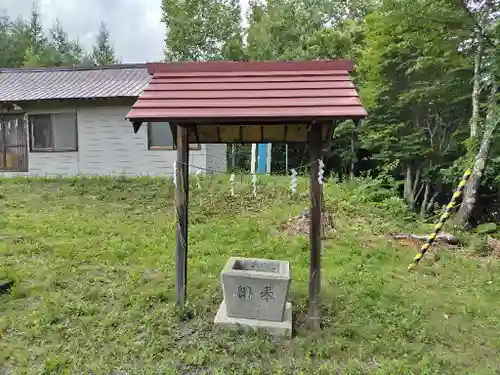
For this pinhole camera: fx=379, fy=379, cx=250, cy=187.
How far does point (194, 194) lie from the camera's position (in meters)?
8.23

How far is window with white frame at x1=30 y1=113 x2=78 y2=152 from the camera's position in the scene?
1020 cm

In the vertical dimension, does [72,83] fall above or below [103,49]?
below

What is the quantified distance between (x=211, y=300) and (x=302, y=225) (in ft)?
9.66

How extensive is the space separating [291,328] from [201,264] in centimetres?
180

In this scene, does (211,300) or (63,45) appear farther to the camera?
(63,45)

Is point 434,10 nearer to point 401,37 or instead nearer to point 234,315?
point 401,37

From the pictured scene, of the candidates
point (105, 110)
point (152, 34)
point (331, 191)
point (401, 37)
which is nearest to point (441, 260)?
point (331, 191)

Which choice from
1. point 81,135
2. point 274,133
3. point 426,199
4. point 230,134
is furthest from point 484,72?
point 81,135

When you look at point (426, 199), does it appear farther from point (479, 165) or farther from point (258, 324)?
point (258, 324)

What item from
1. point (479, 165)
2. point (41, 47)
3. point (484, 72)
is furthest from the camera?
point (41, 47)

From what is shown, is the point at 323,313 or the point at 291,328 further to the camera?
the point at 323,313

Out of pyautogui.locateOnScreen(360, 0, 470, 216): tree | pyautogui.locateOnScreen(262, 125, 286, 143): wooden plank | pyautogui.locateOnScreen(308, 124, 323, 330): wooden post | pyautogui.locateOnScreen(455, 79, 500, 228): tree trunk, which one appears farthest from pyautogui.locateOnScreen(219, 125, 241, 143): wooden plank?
pyautogui.locateOnScreen(360, 0, 470, 216): tree

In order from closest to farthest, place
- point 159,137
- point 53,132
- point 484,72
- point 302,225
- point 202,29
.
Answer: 1. point 302,225
2. point 484,72
3. point 159,137
4. point 53,132
5. point 202,29

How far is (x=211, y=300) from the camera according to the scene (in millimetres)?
3725
